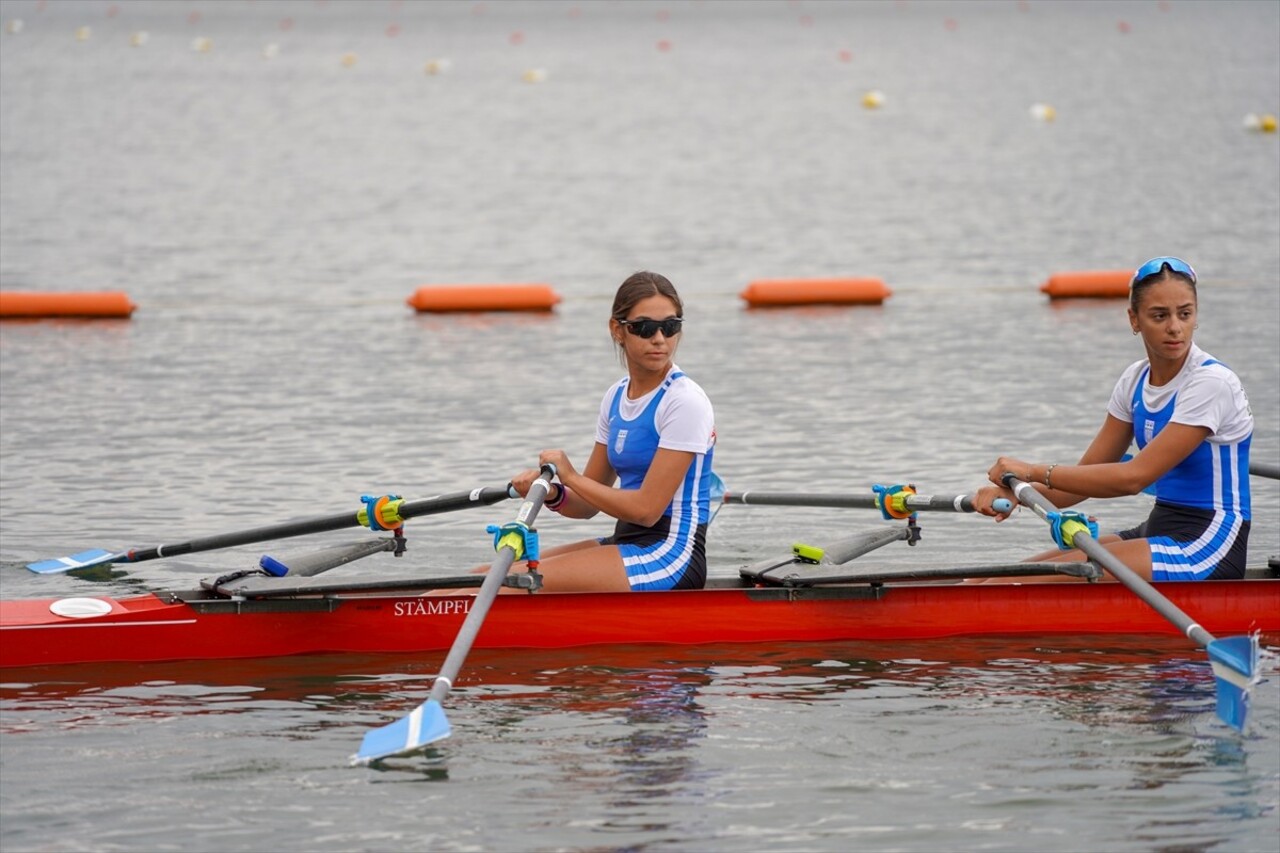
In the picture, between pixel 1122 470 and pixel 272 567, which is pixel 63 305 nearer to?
pixel 272 567

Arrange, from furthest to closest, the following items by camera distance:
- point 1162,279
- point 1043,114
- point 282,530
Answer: point 1043,114
point 282,530
point 1162,279

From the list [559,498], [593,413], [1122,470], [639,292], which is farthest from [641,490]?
[593,413]

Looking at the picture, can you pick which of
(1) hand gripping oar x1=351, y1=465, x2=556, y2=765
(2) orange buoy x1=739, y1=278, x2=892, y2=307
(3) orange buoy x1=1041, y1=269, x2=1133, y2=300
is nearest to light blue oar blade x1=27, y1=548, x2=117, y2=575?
(1) hand gripping oar x1=351, y1=465, x2=556, y2=765

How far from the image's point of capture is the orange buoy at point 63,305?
19984mm

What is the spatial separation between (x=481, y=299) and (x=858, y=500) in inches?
454

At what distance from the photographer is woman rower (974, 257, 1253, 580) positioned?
27.3ft

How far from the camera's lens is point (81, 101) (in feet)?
172

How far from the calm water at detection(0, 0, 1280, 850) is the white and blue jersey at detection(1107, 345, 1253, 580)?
469mm

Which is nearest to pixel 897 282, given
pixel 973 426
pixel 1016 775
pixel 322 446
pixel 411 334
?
pixel 411 334

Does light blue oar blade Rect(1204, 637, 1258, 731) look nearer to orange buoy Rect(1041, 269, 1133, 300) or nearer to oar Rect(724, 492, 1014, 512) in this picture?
oar Rect(724, 492, 1014, 512)

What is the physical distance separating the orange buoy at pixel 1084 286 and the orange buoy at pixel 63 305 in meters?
9.62

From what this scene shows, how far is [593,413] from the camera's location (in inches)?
604

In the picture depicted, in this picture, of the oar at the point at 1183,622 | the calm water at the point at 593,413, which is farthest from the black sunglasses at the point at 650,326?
the oar at the point at 1183,622

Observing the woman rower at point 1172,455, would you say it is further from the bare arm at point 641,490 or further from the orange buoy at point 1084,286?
the orange buoy at point 1084,286
